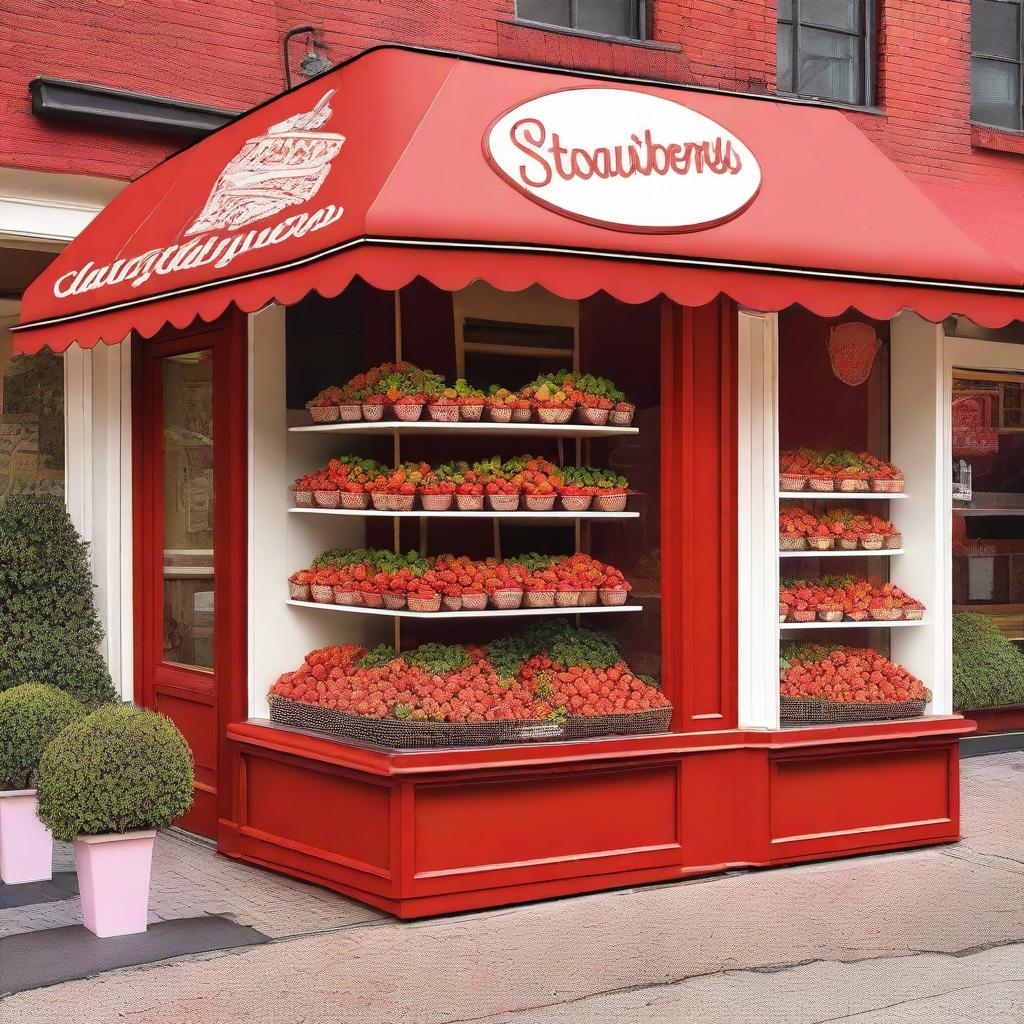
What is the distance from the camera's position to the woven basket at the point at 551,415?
741 cm

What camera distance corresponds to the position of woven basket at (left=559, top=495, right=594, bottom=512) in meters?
7.47

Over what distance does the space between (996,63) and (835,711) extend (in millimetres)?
6482

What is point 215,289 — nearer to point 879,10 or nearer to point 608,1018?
point 608,1018

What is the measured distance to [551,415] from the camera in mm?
7422

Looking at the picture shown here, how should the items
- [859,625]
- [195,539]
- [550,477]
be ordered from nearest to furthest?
[550,477] < [859,625] < [195,539]

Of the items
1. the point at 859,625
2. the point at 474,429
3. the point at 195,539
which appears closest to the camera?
the point at 474,429

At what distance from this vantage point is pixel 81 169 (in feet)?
26.9

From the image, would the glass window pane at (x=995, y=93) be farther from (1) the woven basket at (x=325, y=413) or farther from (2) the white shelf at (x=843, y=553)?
(1) the woven basket at (x=325, y=413)

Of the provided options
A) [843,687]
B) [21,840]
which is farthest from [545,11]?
[21,840]

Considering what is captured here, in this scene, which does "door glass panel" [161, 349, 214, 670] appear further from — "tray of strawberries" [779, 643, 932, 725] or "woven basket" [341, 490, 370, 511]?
"tray of strawberries" [779, 643, 932, 725]

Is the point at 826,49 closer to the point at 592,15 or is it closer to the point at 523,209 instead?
the point at 592,15

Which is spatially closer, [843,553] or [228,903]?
[228,903]

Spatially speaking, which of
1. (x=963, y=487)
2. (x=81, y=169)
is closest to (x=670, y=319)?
(x=81, y=169)

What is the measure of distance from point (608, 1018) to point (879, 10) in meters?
8.48
